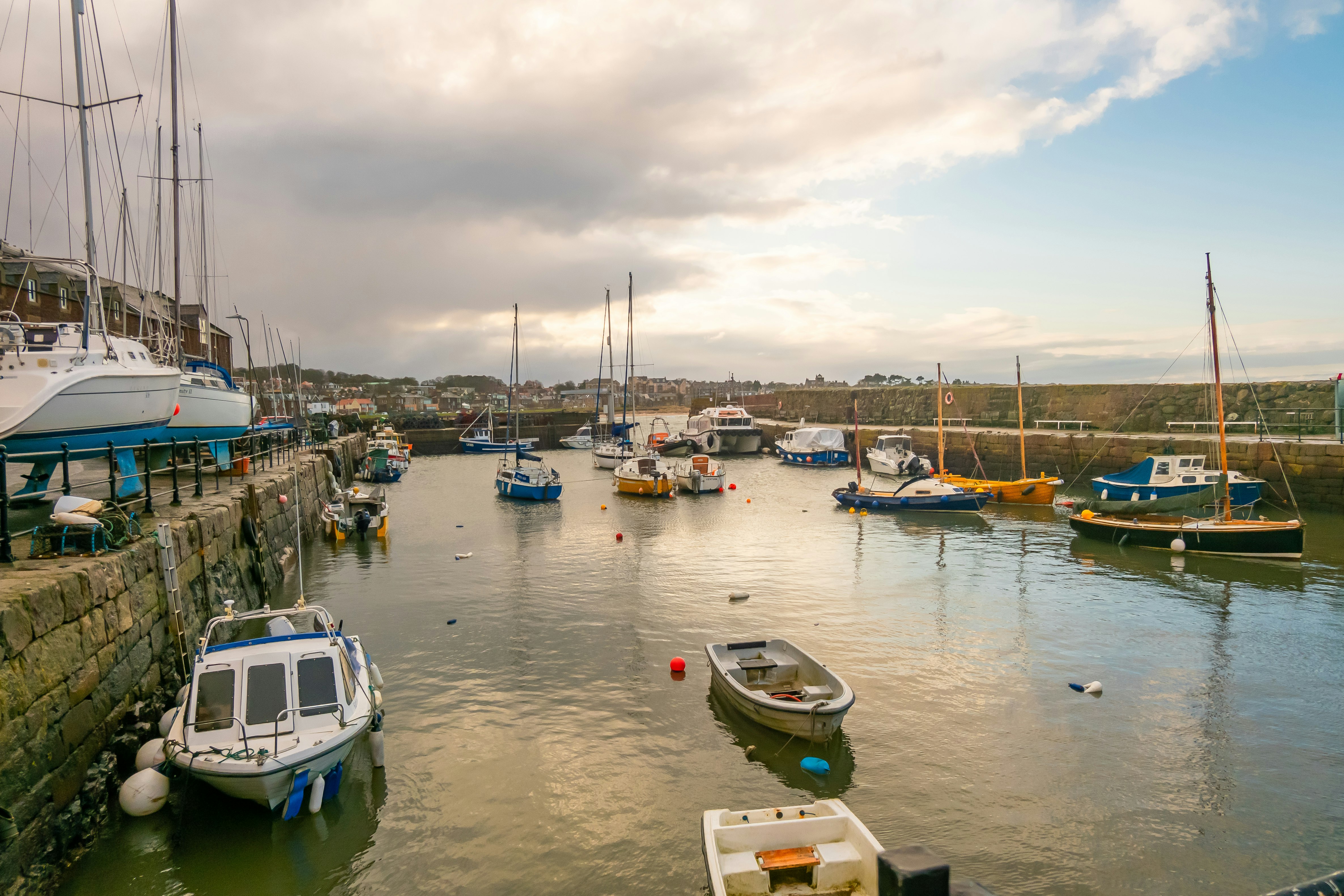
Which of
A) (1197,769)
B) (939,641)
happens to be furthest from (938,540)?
(1197,769)

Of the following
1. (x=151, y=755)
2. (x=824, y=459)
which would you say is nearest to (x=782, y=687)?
(x=151, y=755)

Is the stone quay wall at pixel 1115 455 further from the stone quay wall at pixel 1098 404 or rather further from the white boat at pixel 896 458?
the stone quay wall at pixel 1098 404

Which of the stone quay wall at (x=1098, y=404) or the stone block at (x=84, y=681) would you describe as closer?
the stone block at (x=84, y=681)

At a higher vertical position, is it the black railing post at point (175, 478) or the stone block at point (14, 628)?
the black railing post at point (175, 478)

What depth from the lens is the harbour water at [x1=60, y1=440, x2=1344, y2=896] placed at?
7.95 metres

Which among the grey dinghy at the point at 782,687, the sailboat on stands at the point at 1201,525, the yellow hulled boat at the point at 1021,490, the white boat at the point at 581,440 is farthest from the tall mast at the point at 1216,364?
the white boat at the point at 581,440

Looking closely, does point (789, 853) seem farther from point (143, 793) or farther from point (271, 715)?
point (143, 793)

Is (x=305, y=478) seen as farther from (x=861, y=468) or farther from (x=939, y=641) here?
(x=861, y=468)

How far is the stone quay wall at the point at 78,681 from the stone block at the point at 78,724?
12mm

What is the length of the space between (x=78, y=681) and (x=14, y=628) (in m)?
1.24

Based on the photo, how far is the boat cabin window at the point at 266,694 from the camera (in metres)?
8.34

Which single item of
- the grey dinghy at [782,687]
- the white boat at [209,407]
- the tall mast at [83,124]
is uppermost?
the tall mast at [83,124]

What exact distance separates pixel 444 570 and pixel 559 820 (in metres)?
14.3

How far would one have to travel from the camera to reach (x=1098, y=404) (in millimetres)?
48562
